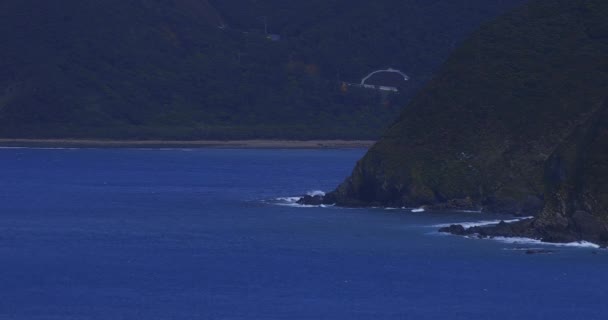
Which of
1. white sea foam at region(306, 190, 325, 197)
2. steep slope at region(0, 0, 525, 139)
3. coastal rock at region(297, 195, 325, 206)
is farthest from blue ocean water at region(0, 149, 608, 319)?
steep slope at region(0, 0, 525, 139)

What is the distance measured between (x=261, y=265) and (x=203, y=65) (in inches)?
4314

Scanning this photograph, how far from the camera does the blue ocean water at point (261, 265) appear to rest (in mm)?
42812

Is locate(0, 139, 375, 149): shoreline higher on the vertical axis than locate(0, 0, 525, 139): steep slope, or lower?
Result: lower

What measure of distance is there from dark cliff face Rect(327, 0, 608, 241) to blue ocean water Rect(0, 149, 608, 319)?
6.99 feet

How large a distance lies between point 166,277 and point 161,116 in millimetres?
97763

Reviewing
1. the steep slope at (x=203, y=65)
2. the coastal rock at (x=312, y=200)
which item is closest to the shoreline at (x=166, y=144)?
the steep slope at (x=203, y=65)

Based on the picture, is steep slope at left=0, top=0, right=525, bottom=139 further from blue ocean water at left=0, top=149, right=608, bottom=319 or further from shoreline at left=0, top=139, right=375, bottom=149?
blue ocean water at left=0, top=149, right=608, bottom=319

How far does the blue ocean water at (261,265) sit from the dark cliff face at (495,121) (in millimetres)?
2131

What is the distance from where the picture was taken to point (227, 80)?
15712cm

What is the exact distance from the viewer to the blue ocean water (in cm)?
4281

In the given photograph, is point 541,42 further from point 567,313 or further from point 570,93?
point 567,313

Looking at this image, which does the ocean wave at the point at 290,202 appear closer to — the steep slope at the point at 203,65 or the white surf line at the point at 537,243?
the white surf line at the point at 537,243

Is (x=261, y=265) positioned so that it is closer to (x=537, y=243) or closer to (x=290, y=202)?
(x=537, y=243)

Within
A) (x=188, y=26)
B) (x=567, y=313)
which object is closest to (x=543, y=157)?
(x=567, y=313)
